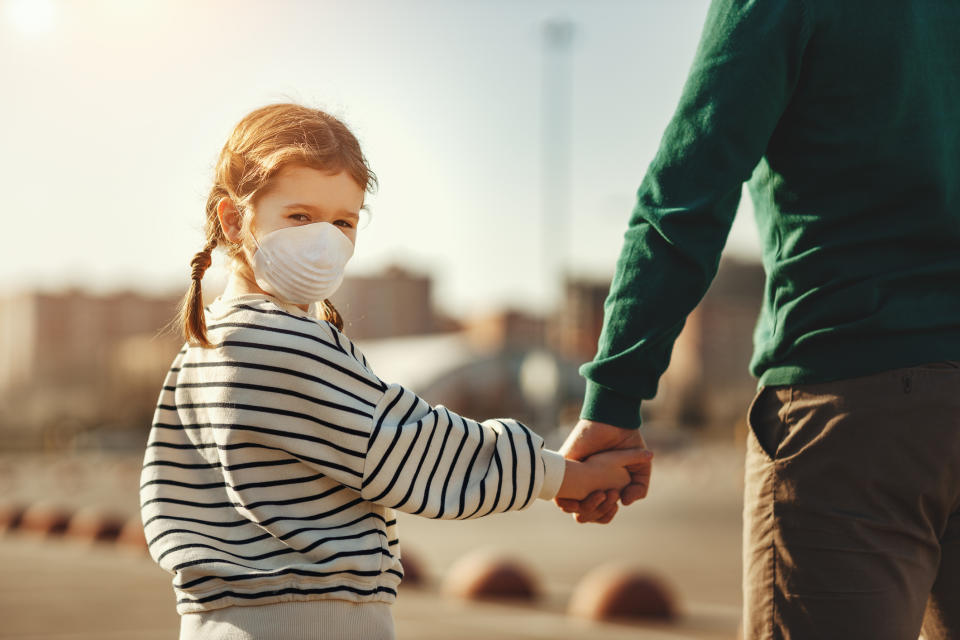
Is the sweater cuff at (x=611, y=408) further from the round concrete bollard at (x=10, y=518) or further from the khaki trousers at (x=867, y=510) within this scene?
the round concrete bollard at (x=10, y=518)

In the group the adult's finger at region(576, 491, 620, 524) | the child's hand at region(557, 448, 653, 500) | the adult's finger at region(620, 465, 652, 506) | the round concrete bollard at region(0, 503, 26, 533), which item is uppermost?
the child's hand at region(557, 448, 653, 500)

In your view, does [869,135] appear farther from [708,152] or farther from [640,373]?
[640,373]

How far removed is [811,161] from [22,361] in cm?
8087

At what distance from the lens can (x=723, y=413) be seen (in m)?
68.1

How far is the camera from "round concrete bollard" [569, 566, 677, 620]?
6859 millimetres

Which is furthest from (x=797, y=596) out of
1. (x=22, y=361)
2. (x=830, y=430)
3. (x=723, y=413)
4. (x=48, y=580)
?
(x=22, y=361)

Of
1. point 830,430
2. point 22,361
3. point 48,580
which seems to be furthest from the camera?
point 22,361

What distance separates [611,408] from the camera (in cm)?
233

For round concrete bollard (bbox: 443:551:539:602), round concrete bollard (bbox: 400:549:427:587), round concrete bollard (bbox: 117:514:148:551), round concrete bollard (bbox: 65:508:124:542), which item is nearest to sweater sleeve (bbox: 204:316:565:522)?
round concrete bollard (bbox: 443:551:539:602)

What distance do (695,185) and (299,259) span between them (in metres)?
0.78

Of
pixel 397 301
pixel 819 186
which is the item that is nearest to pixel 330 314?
pixel 819 186

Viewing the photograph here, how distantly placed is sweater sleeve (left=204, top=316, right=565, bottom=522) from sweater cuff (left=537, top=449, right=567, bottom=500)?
185 millimetres

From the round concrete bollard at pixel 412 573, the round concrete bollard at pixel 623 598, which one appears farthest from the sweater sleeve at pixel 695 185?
the round concrete bollard at pixel 412 573

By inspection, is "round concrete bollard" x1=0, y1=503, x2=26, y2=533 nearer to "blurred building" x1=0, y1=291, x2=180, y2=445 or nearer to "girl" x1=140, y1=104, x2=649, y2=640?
"girl" x1=140, y1=104, x2=649, y2=640
